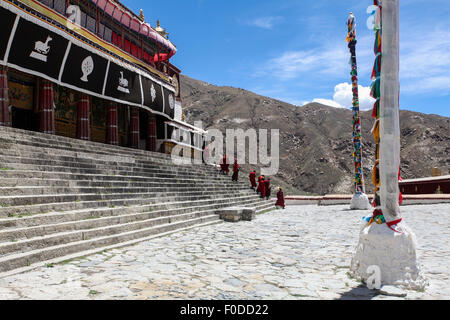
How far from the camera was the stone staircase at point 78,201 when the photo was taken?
16.5 ft

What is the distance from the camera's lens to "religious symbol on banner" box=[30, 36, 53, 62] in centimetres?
1091

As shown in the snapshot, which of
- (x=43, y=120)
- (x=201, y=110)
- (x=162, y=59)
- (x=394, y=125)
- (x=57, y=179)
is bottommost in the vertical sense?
(x=57, y=179)

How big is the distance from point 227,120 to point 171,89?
43.2 meters

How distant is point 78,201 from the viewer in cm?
675

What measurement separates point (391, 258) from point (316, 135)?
57.0 metres

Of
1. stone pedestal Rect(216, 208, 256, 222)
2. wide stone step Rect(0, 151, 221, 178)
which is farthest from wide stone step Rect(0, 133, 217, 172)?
stone pedestal Rect(216, 208, 256, 222)

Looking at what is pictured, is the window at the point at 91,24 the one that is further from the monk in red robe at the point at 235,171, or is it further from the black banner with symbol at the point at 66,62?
the monk in red robe at the point at 235,171

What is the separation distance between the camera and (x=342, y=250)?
6023 millimetres

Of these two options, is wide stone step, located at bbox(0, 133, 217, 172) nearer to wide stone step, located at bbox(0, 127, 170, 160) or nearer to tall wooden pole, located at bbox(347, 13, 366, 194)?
wide stone step, located at bbox(0, 127, 170, 160)

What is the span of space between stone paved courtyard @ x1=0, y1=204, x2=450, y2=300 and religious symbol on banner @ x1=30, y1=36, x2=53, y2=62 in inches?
305

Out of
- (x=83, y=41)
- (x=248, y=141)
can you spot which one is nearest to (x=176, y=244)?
(x=83, y=41)

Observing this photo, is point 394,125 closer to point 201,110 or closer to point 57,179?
point 57,179

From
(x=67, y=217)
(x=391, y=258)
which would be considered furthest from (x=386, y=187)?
(x=67, y=217)

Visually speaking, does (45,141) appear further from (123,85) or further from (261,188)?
Result: (261,188)
